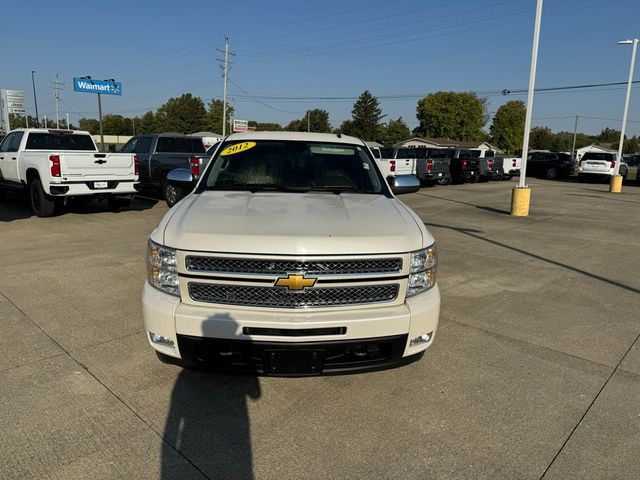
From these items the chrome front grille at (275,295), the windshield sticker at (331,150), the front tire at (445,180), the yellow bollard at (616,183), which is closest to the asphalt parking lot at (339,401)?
the chrome front grille at (275,295)

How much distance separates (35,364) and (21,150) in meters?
9.05

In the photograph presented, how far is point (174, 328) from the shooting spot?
110 inches

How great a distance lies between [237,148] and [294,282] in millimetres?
2210

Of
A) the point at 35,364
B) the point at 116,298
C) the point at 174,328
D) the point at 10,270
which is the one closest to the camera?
the point at 174,328

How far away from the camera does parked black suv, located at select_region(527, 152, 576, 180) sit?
96.7ft

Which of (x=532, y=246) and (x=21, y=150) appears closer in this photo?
(x=532, y=246)

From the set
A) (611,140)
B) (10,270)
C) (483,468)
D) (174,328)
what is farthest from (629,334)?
(611,140)

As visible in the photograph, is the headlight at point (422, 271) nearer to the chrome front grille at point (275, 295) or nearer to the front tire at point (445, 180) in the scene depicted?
the chrome front grille at point (275, 295)

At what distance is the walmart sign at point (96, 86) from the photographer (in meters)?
32.4

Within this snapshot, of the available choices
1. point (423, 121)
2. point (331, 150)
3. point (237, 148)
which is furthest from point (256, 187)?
point (423, 121)

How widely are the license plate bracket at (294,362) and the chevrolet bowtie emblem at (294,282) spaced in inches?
14.6

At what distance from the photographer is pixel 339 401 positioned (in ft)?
10.5

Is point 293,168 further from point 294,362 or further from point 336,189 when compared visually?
point 294,362

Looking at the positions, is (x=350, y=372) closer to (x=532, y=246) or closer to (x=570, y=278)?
(x=570, y=278)
